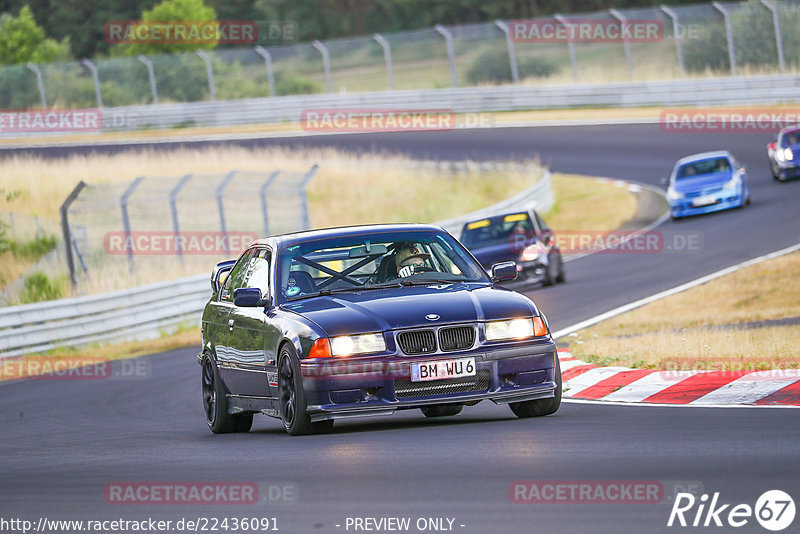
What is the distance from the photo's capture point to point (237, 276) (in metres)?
11.1

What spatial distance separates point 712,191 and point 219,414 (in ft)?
67.9

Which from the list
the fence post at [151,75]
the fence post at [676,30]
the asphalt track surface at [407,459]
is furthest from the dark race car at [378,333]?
the fence post at [151,75]

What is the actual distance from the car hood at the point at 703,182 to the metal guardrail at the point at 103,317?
39.1 feet

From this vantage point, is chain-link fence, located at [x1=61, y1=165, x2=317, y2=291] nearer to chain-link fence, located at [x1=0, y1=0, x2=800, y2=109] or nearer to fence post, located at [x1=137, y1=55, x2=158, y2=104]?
chain-link fence, located at [x1=0, y1=0, x2=800, y2=109]

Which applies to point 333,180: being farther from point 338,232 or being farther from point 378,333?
point 378,333

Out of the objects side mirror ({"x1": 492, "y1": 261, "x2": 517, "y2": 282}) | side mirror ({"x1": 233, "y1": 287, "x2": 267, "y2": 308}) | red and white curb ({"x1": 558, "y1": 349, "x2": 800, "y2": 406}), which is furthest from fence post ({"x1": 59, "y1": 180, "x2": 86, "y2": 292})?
side mirror ({"x1": 492, "y1": 261, "x2": 517, "y2": 282})

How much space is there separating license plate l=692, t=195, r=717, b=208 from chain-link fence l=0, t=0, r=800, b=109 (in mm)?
13454

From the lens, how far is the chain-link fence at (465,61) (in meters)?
43.1

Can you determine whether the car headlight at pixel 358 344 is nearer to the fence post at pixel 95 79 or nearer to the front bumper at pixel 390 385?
the front bumper at pixel 390 385

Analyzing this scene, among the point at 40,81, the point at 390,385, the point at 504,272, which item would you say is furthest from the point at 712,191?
the point at 40,81

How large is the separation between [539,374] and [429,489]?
2479 millimetres

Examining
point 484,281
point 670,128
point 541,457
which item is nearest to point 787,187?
point 670,128

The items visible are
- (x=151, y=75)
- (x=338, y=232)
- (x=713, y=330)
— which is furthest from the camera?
(x=151, y=75)

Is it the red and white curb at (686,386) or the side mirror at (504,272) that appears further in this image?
the side mirror at (504,272)
